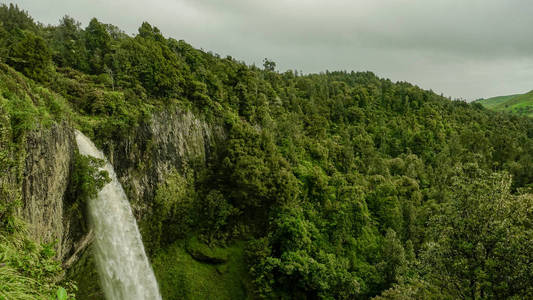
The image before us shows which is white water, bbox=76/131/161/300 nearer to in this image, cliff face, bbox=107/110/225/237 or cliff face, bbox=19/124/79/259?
cliff face, bbox=19/124/79/259

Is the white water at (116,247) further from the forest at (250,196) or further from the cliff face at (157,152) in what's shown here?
the cliff face at (157,152)

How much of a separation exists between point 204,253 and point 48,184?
16.3m

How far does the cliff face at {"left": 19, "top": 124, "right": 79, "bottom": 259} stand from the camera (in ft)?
36.1

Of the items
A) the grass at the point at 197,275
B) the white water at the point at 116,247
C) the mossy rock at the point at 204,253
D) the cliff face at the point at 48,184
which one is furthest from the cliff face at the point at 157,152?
the cliff face at the point at 48,184

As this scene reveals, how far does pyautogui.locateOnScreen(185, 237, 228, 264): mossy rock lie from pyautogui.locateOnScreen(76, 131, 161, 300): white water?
7.05m

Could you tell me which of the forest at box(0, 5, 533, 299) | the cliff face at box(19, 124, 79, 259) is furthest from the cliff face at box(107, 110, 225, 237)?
the cliff face at box(19, 124, 79, 259)

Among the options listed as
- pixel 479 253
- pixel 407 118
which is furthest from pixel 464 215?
pixel 407 118

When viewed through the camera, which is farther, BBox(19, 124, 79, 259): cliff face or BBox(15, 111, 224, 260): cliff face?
BBox(15, 111, 224, 260): cliff face

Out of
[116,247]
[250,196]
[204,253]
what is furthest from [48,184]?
[250,196]

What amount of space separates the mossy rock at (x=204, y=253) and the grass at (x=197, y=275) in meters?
0.18

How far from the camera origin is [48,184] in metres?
12.5

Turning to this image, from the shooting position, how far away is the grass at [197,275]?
2304cm

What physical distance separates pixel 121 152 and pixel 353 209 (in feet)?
87.8

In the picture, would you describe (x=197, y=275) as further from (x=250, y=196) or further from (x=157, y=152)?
(x=157, y=152)
